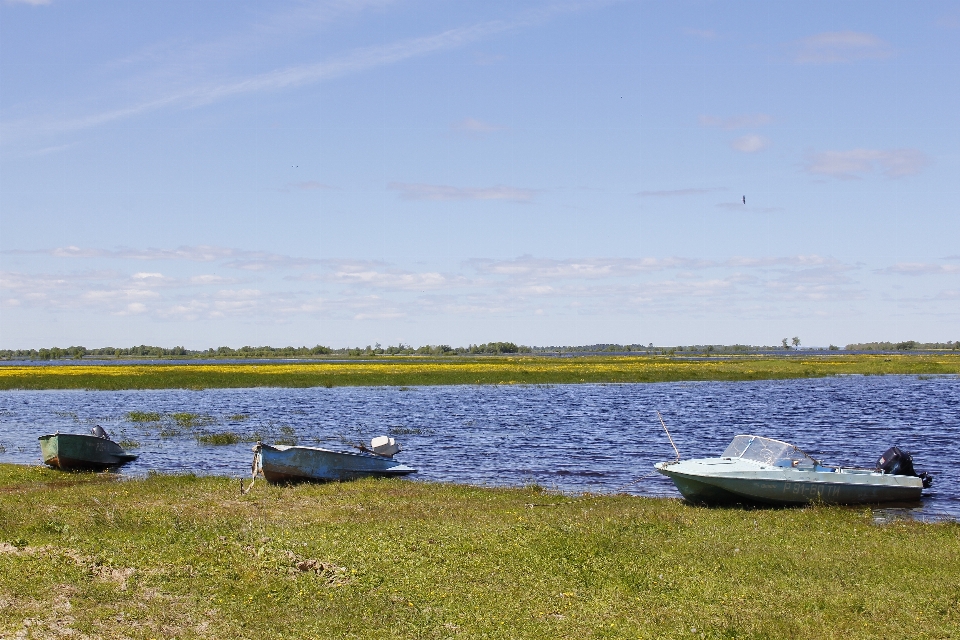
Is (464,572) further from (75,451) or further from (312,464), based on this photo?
(75,451)

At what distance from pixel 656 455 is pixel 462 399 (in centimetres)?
3368

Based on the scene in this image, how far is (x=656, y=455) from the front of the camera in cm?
3572

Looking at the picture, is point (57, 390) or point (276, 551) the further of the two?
point (57, 390)

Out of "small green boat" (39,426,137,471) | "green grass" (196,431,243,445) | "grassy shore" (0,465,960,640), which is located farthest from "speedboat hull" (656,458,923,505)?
"green grass" (196,431,243,445)

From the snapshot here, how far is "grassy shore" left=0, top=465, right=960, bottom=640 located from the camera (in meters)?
12.5

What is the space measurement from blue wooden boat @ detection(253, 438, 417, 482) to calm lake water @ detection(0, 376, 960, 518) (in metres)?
2.54

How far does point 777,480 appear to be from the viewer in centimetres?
2375

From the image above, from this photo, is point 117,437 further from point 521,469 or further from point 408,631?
point 408,631

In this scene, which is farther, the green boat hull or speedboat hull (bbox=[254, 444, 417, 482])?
the green boat hull

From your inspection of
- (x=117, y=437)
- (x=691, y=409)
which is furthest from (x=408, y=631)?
(x=691, y=409)

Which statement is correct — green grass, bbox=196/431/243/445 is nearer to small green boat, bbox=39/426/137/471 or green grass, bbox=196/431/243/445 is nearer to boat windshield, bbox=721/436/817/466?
small green boat, bbox=39/426/137/471

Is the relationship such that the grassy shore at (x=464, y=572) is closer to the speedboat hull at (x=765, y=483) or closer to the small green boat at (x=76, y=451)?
the speedboat hull at (x=765, y=483)

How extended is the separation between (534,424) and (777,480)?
83.4 ft

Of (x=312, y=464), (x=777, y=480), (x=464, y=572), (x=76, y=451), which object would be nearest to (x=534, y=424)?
(x=312, y=464)
